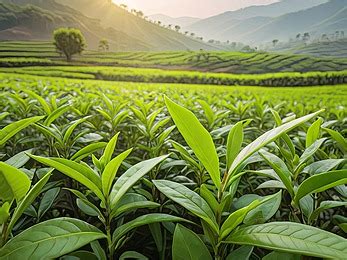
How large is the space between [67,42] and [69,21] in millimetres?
4119

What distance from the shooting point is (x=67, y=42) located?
52.7 feet

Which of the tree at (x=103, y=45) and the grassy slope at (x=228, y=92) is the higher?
the tree at (x=103, y=45)

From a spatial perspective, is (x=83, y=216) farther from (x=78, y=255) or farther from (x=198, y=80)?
(x=198, y=80)

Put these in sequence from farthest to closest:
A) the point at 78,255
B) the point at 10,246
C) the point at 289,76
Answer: the point at 289,76, the point at 78,255, the point at 10,246

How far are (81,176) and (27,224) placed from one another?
25 centimetres

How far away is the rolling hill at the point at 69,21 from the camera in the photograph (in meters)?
16.5

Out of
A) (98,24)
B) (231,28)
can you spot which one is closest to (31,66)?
(98,24)

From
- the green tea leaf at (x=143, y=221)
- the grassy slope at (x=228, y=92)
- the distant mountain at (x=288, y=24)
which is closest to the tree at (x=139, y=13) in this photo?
the distant mountain at (x=288, y=24)

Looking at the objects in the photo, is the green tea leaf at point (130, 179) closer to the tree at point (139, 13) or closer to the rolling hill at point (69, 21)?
the rolling hill at point (69, 21)

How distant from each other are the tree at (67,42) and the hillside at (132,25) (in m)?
5.21

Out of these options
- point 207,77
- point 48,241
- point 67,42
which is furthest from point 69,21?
point 48,241

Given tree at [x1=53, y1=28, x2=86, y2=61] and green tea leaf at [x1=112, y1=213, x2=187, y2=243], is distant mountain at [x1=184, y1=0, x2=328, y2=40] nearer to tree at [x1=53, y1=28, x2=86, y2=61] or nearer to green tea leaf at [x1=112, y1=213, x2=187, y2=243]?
tree at [x1=53, y1=28, x2=86, y2=61]

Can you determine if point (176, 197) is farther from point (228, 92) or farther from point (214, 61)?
point (214, 61)

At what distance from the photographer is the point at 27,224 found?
0.61m
